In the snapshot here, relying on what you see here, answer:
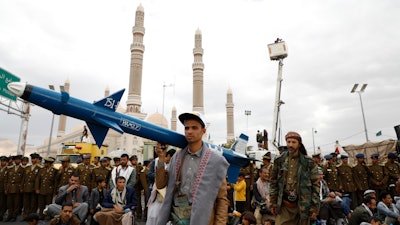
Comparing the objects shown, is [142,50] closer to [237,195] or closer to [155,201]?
[237,195]

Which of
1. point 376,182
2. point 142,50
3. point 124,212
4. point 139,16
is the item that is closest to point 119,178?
point 124,212

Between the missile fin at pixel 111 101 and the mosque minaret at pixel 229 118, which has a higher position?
the mosque minaret at pixel 229 118

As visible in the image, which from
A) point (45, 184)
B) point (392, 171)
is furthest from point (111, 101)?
point (392, 171)

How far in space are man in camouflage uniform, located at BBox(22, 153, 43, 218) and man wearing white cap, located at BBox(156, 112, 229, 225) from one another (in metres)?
7.19

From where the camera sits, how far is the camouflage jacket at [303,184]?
12.0ft

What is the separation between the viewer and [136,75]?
31891 millimetres

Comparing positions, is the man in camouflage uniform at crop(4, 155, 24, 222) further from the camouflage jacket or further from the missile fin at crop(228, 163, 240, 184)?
the camouflage jacket

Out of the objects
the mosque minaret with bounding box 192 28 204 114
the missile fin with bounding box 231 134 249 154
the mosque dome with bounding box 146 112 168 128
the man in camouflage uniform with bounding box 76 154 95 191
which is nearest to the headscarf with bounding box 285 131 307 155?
the missile fin with bounding box 231 134 249 154

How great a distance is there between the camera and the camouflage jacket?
3672mm

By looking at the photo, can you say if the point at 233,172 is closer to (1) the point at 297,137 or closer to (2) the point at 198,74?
(1) the point at 297,137

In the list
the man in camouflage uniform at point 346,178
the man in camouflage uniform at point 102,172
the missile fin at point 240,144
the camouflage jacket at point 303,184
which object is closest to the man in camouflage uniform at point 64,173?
the man in camouflage uniform at point 102,172

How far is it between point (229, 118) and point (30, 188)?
40249 mm

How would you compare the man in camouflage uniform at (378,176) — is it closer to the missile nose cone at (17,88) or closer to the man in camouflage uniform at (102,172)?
the man in camouflage uniform at (102,172)

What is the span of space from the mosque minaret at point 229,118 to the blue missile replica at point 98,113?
131 ft
